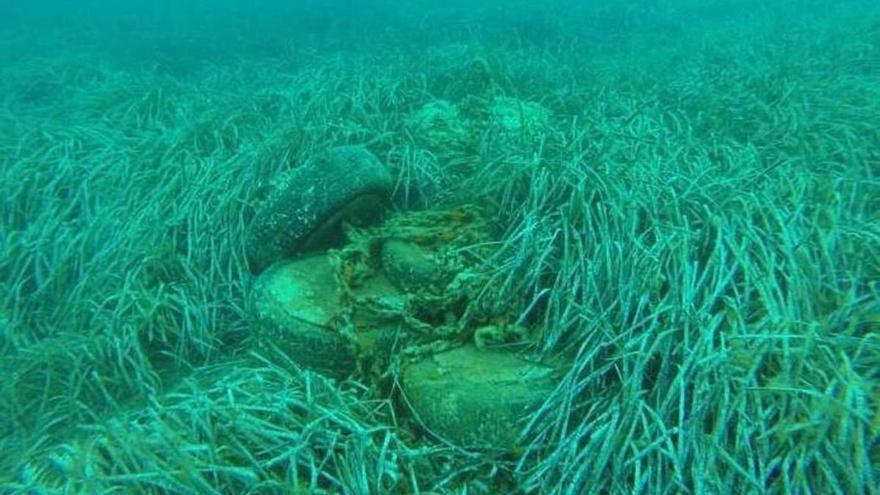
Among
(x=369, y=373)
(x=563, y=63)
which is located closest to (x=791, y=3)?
(x=563, y=63)

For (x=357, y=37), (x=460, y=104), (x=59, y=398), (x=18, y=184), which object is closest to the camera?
(x=59, y=398)

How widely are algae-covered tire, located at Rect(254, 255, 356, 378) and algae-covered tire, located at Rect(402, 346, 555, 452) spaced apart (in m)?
0.48

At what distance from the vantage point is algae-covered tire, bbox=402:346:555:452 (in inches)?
106

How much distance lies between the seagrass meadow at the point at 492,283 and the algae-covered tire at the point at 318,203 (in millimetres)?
193

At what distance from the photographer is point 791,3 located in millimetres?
14883

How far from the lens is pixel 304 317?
3371mm

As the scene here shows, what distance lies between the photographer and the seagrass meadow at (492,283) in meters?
2.44

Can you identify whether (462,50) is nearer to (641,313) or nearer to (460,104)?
(460,104)

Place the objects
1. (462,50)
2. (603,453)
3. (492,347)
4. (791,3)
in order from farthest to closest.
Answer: (791,3)
(462,50)
(492,347)
(603,453)

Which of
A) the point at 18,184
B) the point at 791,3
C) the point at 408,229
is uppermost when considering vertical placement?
the point at 791,3

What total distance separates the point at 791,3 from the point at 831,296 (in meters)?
15.0

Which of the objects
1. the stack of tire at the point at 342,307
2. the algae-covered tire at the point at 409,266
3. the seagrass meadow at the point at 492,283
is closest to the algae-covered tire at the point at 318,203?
the stack of tire at the point at 342,307

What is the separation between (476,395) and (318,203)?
1.68 m

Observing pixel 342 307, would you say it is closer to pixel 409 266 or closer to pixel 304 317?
pixel 304 317
